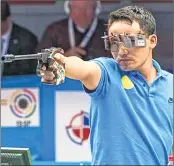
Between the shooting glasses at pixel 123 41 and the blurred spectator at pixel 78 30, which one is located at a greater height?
the blurred spectator at pixel 78 30

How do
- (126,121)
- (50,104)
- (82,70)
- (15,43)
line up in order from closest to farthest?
1. (82,70)
2. (126,121)
3. (50,104)
4. (15,43)

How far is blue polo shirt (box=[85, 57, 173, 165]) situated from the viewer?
5.85ft

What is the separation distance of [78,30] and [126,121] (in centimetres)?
270

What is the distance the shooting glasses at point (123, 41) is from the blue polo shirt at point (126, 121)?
0.05 metres

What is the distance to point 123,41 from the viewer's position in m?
1.78

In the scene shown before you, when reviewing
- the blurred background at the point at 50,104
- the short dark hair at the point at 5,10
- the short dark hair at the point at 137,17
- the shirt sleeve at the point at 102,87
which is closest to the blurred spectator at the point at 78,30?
the blurred background at the point at 50,104

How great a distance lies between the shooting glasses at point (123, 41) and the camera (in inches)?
70.0

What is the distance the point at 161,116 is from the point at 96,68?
0.80 ft

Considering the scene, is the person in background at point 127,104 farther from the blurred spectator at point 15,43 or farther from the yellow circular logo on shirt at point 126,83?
the blurred spectator at point 15,43

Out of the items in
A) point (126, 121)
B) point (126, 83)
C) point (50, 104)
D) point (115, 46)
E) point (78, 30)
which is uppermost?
point (78, 30)

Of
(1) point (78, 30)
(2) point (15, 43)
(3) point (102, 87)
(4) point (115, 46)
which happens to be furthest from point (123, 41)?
(1) point (78, 30)

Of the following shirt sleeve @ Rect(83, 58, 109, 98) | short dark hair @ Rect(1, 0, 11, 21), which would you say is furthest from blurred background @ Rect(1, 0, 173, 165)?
shirt sleeve @ Rect(83, 58, 109, 98)

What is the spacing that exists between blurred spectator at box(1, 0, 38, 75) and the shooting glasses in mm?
2274

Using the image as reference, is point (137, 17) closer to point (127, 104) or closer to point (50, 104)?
point (127, 104)
